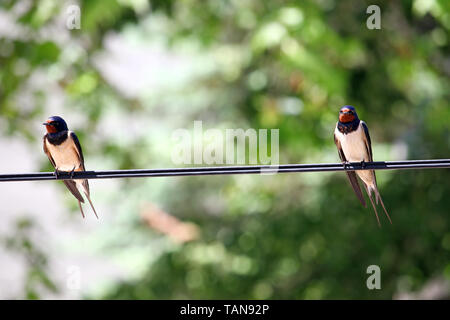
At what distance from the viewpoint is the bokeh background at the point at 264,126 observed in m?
7.10

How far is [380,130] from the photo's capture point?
10.4 meters

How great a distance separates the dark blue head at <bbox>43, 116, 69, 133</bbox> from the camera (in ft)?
14.0

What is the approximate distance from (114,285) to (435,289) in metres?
Answer: 4.95

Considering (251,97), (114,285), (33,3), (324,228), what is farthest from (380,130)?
(33,3)

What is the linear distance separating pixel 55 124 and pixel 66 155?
22 cm

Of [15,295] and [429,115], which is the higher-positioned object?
[429,115]

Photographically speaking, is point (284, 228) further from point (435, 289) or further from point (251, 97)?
point (435, 289)

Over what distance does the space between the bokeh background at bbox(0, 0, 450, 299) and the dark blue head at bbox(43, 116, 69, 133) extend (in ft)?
6.61
